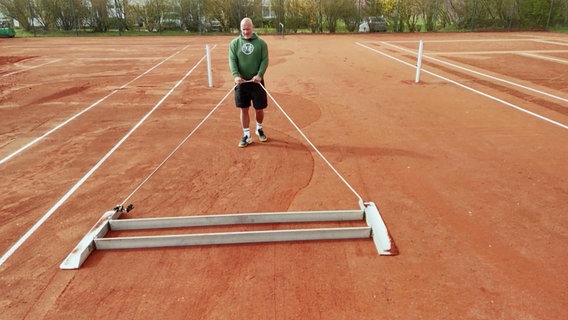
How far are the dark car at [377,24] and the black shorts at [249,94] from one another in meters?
29.2

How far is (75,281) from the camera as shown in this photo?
12.4ft

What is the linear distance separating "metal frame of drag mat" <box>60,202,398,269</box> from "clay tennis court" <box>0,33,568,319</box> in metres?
0.09

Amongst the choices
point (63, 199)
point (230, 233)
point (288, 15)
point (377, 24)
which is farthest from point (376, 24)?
point (230, 233)

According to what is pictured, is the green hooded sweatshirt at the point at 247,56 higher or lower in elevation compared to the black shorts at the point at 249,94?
higher

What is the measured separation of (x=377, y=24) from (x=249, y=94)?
96.7ft

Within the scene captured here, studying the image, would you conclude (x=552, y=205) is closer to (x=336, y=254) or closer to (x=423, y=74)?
(x=336, y=254)

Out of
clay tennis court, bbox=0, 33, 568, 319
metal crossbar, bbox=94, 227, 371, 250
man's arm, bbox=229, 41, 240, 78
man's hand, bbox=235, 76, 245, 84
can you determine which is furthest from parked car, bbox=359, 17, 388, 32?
metal crossbar, bbox=94, 227, 371, 250

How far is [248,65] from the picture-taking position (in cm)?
686

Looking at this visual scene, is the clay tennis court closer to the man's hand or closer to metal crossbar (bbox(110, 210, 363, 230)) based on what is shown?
metal crossbar (bbox(110, 210, 363, 230))

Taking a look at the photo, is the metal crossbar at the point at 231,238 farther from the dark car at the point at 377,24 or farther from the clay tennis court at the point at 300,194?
the dark car at the point at 377,24

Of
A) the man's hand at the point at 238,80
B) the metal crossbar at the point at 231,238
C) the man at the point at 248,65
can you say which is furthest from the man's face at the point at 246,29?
the metal crossbar at the point at 231,238

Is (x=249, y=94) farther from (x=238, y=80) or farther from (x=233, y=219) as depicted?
(x=233, y=219)

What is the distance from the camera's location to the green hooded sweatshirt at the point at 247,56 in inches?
267

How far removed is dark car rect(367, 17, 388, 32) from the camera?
110ft
